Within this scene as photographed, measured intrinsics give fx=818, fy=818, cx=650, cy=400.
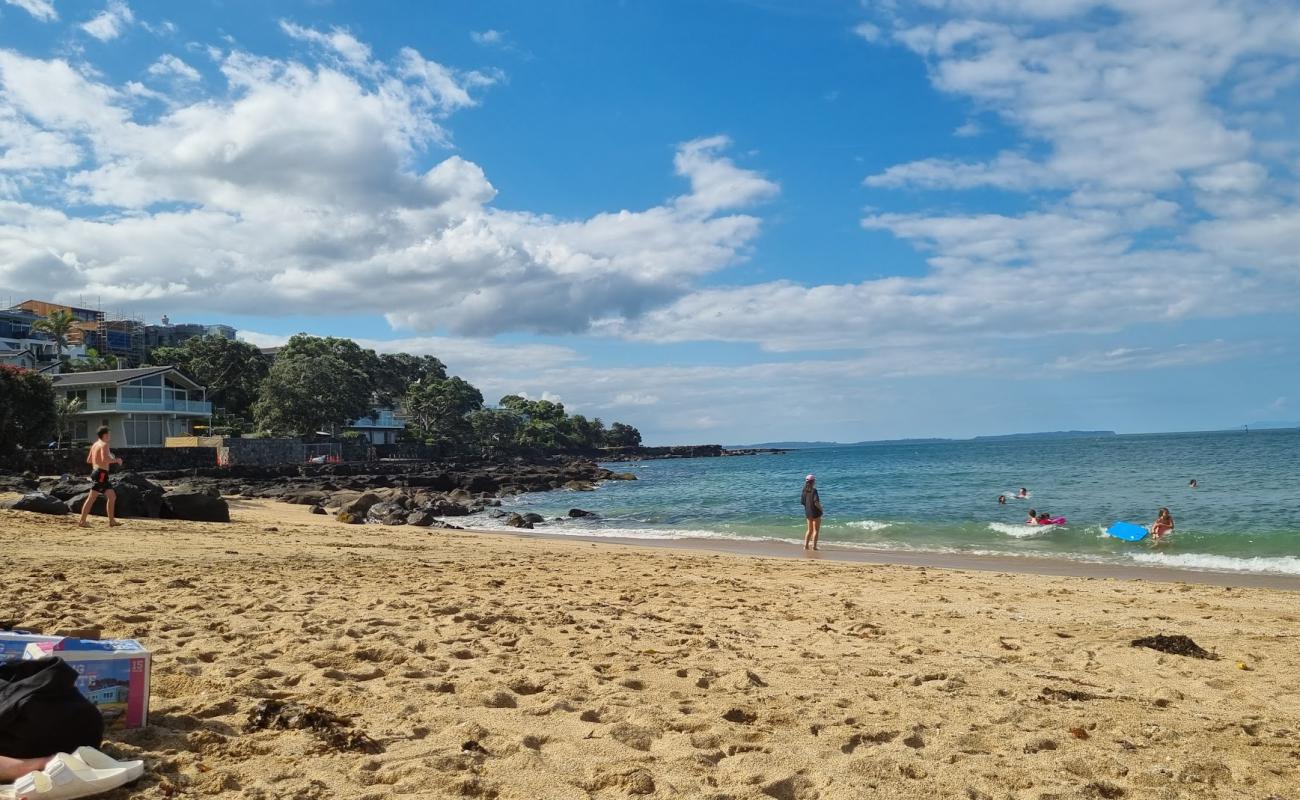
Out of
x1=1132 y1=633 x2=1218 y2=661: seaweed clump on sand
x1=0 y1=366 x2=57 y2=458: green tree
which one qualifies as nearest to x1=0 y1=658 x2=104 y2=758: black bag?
x1=1132 y1=633 x2=1218 y2=661: seaweed clump on sand

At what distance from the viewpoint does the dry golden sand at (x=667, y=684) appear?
376 cm

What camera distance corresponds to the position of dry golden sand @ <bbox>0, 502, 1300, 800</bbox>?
3758 millimetres

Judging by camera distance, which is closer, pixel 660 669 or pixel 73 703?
pixel 73 703

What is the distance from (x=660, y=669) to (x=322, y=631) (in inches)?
99.9

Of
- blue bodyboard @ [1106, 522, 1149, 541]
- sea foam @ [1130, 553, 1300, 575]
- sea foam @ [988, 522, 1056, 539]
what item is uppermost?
blue bodyboard @ [1106, 522, 1149, 541]

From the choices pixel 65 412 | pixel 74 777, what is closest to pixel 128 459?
pixel 65 412

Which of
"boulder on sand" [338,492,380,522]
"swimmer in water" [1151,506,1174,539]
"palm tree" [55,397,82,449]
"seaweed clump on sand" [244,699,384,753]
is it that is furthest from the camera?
"palm tree" [55,397,82,449]

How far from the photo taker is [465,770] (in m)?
3.71

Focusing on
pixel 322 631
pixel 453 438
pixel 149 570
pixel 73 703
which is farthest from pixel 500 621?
pixel 453 438

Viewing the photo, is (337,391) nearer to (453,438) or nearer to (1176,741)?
(453,438)

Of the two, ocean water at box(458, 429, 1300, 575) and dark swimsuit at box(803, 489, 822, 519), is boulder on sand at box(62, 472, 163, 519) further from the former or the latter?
dark swimsuit at box(803, 489, 822, 519)

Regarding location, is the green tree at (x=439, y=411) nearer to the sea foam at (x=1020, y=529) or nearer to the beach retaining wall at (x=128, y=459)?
the beach retaining wall at (x=128, y=459)

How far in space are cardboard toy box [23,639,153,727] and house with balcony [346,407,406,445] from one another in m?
82.9

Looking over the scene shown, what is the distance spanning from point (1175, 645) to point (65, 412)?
49637mm
